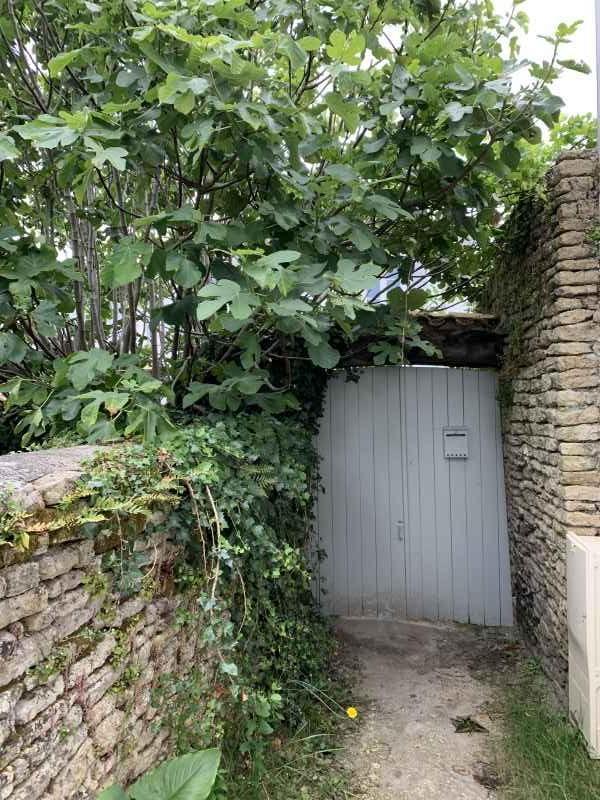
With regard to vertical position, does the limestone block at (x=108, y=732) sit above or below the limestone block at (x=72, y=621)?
below

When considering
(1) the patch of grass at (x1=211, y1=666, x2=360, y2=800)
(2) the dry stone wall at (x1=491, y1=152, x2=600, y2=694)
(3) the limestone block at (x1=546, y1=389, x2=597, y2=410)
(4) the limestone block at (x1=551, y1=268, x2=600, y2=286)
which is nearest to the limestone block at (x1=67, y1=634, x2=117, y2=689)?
(1) the patch of grass at (x1=211, y1=666, x2=360, y2=800)

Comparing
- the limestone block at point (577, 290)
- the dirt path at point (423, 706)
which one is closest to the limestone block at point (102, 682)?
the dirt path at point (423, 706)

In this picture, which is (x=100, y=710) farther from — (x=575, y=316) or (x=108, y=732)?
(x=575, y=316)

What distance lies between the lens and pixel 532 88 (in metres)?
2.52

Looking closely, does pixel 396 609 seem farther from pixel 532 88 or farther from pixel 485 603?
pixel 532 88

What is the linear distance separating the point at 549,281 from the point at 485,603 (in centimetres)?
256

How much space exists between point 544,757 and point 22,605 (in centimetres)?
Answer: 246

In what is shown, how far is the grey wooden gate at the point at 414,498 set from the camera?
4293 millimetres

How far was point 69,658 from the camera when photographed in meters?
1.49

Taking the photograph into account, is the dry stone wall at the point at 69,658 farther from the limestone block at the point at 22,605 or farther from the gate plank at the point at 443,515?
the gate plank at the point at 443,515

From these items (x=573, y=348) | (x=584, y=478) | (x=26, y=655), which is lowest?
(x=26, y=655)

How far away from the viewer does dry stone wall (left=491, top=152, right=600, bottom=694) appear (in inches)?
111

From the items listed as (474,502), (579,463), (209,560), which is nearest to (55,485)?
(209,560)

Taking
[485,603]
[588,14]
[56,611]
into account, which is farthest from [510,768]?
[588,14]
